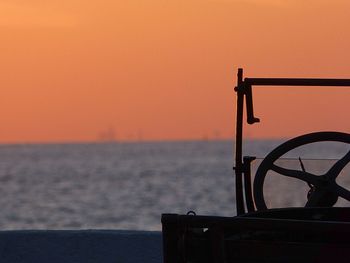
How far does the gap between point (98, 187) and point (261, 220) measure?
2158 inches

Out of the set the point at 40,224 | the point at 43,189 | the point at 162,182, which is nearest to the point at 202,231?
the point at 40,224

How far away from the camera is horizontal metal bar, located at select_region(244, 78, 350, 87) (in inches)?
243

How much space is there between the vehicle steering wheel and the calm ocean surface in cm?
4

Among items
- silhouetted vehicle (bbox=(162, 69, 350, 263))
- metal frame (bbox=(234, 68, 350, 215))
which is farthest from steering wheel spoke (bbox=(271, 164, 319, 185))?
silhouetted vehicle (bbox=(162, 69, 350, 263))

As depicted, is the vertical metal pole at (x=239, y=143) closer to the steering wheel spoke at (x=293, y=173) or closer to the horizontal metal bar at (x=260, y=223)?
the steering wheel spoke at (x=293, y=173)

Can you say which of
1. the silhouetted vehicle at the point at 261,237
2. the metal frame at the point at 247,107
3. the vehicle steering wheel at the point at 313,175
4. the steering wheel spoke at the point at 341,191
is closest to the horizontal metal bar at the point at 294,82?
the metal frame at the point at 247,107

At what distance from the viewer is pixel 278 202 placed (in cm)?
592

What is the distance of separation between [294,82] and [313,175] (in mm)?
507

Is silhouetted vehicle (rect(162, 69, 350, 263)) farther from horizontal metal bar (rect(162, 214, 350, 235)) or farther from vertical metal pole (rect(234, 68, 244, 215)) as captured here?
vertical metal pole (rect(234, 68, 244, 215))

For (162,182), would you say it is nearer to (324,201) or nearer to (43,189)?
(43,189)

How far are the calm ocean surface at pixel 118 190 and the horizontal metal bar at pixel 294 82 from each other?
346 millimetres

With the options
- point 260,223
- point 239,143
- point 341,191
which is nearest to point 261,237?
point 260,223

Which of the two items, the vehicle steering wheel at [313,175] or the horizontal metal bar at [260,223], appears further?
the vehicle steering wheel at [313,175]

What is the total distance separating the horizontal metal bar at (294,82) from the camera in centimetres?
618
